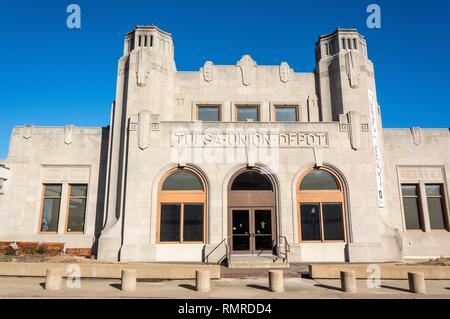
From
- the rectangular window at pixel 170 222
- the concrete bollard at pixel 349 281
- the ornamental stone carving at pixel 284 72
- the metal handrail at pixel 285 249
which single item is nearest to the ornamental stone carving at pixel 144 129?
the rectangular window at pixel 170 222

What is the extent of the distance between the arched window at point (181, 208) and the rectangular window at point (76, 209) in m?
6.22

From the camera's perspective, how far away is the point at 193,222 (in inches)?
762

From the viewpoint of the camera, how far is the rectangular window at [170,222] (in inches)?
752

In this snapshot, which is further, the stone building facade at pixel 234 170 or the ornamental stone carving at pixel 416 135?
the ornamental stone carving at pixel 416 135

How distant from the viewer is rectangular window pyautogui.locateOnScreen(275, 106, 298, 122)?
23781 mm

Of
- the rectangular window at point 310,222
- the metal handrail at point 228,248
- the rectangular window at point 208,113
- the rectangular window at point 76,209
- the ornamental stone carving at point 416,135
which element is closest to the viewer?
the metal handrail at point 228,248

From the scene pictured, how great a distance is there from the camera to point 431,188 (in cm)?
2291

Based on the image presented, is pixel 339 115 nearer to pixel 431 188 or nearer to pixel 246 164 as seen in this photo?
pixel 246 164

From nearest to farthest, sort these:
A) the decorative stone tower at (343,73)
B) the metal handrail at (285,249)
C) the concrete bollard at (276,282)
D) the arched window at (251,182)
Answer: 1. the concrete bollard at (276,282)
2. the metal handrail at (285,249)
3. the arched window at (251,182)
4. the decorative stone tower at (343,73)

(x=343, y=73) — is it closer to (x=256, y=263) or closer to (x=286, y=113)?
(x=286, y=113)

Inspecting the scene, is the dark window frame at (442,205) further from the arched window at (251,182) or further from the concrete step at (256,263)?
the concrete step at (256,263)

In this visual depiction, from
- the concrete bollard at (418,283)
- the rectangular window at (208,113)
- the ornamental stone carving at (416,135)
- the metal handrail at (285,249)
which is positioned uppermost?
the rectangular window at (208,113)

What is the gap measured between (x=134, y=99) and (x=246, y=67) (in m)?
8.23

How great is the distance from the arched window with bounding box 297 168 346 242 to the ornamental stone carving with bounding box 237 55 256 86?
8121 millimetres
